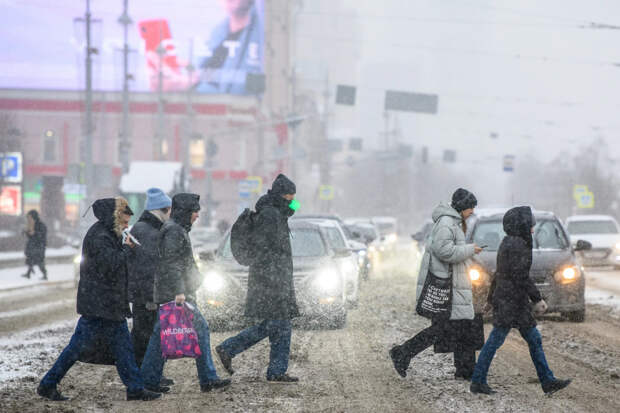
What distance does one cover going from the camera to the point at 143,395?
26.6 feet

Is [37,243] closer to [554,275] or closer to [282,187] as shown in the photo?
[554,275]

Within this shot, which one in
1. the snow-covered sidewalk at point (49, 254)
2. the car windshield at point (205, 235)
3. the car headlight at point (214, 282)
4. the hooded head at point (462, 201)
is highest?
the hooded head at point (462, 201)

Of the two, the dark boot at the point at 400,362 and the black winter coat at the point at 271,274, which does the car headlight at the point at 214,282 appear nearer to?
the black winter coat at the point at 271,274

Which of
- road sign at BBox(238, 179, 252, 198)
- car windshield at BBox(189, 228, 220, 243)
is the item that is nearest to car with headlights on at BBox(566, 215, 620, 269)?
car windshield at BBox(189, 228, 220, 243)

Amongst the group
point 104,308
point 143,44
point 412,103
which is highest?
Result: point 143,44

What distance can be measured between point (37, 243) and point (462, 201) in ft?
63.3

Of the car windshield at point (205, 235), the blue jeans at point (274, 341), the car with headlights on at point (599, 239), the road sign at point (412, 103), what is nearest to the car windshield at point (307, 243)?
the blue jeans at point (274, 341)

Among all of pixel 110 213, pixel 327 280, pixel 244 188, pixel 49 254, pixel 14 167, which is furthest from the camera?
pixel 244 188

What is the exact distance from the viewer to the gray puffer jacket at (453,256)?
340 inches

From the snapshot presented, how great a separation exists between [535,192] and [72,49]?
82.2m

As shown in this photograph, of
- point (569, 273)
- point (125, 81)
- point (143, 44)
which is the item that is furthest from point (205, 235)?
point (143, 44)

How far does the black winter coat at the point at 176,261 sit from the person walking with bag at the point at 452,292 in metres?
2.01

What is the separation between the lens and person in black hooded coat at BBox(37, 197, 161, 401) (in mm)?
7906

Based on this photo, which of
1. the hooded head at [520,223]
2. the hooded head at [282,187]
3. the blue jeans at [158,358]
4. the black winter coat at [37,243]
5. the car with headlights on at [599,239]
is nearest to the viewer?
the hooded head at [520,223]
